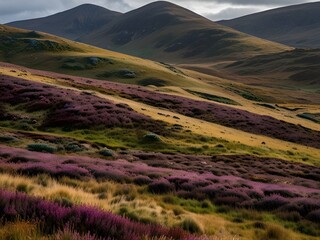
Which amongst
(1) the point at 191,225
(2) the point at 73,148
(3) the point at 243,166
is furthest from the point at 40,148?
(1) the point at 191,225

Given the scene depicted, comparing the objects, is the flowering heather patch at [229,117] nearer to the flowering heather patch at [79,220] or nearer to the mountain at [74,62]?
the mountain at [74,62]

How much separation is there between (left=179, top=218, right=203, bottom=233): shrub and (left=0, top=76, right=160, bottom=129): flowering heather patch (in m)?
32.0

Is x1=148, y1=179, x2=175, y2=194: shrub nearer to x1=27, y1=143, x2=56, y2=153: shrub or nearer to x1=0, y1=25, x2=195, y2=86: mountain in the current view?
x1=27, y1=143, x2=56, y2=153: shrub

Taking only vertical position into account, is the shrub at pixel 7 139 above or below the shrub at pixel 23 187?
below

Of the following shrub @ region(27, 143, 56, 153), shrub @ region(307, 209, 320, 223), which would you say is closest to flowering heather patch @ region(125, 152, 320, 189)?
shrub @ region(27, 143, 56, 153)

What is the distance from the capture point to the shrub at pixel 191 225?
10.7 meters

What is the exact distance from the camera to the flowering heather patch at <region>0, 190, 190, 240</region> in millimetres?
6223

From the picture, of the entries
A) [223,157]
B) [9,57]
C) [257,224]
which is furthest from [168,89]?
[257,224]

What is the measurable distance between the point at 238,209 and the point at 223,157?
2110 cm

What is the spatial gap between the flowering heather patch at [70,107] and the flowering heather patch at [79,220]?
34967 mm

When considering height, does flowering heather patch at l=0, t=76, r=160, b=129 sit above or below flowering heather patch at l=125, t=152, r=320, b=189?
above

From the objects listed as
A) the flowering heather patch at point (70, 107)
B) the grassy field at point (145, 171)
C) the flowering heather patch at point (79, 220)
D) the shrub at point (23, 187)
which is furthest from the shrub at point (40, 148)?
the flowering heather patch at point (79, 220)

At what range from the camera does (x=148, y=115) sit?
50719mm

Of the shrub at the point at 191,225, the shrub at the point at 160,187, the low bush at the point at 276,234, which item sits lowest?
the shrub at the point at 160,187
